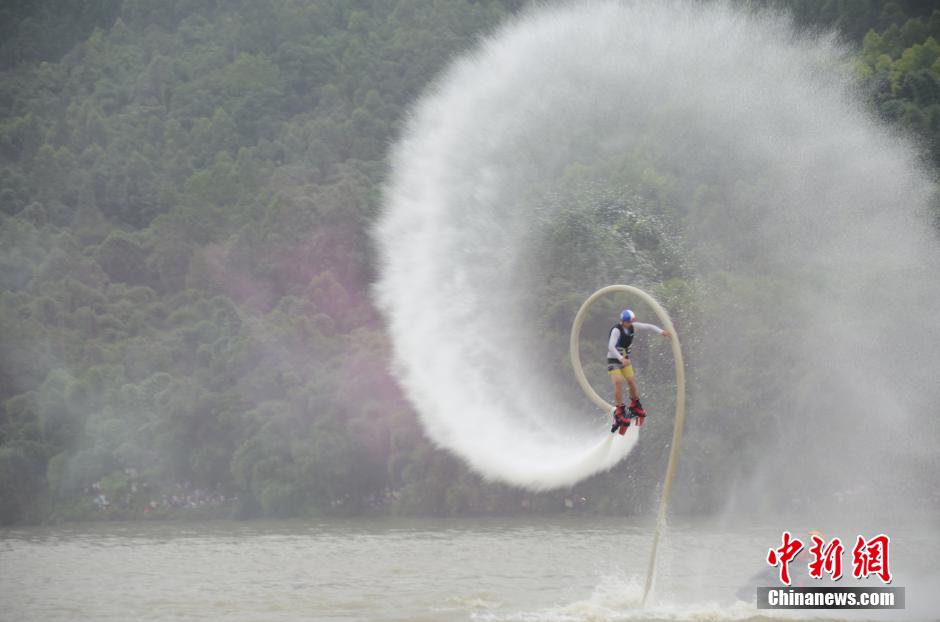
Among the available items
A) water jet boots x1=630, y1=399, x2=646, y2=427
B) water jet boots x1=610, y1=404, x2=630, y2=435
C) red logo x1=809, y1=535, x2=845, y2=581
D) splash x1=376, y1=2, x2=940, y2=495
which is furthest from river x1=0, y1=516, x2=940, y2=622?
water jet boots x1=630, y1=399, x2=646, y2=427

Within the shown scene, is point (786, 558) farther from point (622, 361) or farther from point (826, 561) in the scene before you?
point (622, 361)

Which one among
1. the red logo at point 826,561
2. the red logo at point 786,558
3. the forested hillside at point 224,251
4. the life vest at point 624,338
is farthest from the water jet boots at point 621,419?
the forested hillside at point 224,251

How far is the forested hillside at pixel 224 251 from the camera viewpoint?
63.3 metres

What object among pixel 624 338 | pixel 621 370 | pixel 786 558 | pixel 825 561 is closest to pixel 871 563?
pixel 786 558

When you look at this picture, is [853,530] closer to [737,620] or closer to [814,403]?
[814,403]

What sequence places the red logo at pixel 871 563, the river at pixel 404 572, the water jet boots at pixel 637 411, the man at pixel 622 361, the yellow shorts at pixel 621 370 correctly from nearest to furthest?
1. the man at pixel 622 361
2. the yellow shorts at pixel 621 370
3. the water jet boots at pixel 637 411
4. the red logo at pixel 871 563
5. the river at pixel 404 572

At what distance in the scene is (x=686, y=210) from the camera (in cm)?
6303

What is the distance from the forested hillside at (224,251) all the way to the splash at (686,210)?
16.2 feet

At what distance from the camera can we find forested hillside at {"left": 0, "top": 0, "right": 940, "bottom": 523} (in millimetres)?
63344

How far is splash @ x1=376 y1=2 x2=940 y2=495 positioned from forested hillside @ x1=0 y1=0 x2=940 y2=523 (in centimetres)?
Answer: 493

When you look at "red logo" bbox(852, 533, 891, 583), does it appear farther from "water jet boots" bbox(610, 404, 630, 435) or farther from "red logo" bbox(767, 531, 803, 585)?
"water jet boots" bbox(610, 404, 630, 435)

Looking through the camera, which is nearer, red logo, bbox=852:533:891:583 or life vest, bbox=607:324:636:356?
life vest, bbox=607:324:636:356

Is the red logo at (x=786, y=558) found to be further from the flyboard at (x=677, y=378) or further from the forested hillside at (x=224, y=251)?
the forested hillside at (x=224, y=251)

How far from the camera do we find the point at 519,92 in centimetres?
5412
